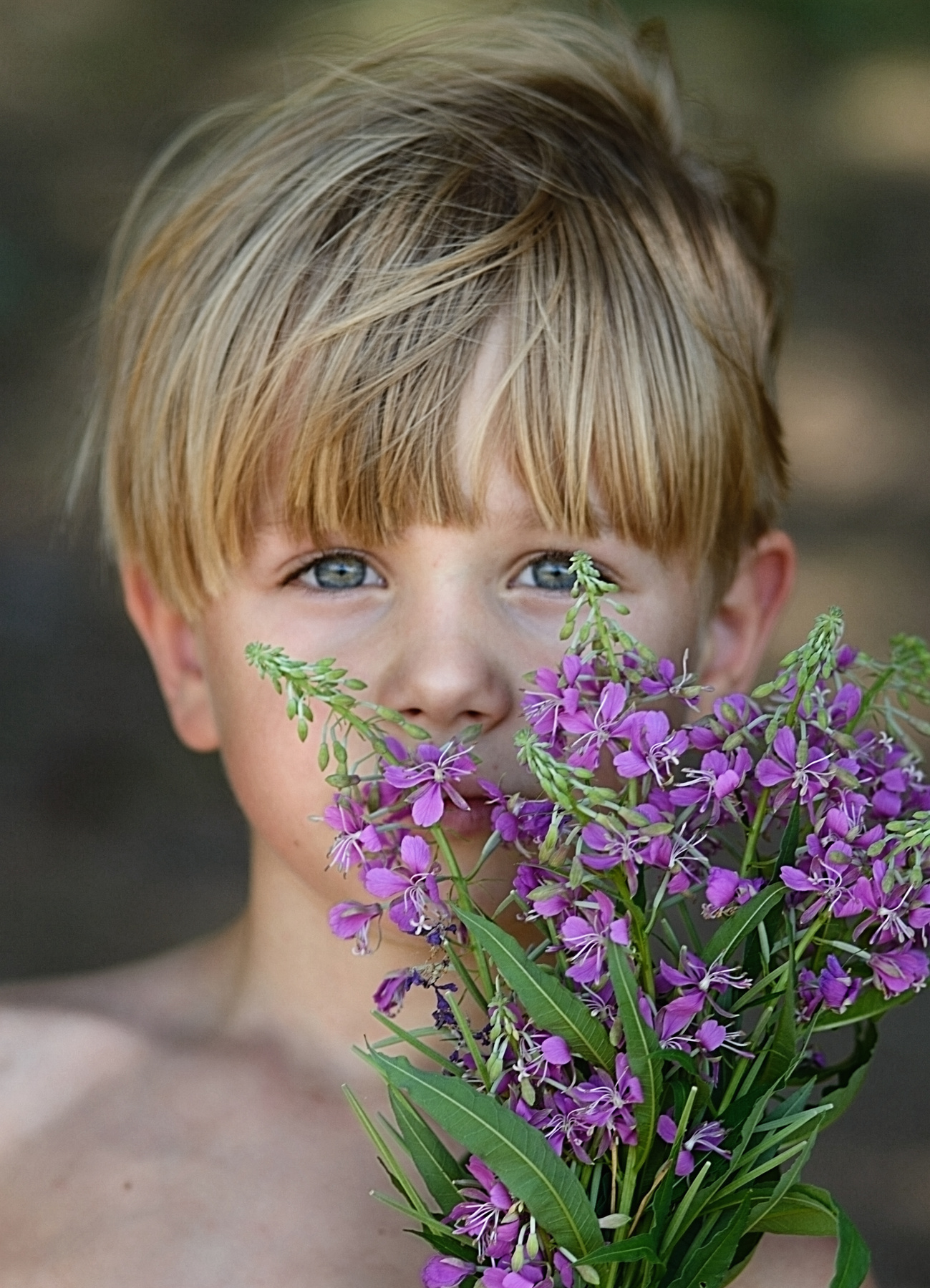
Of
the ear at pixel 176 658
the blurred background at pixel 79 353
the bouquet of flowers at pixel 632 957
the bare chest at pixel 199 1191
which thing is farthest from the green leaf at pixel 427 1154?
the blurred background at pixel 79 353

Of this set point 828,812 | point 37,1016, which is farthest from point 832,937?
point 37,1016

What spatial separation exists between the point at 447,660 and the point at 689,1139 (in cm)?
45

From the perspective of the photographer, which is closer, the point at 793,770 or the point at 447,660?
the point at 793,770

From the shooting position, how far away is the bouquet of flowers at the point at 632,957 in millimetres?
862

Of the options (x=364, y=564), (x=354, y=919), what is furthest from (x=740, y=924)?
(x=364, y=564)

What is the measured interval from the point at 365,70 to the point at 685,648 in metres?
0.69

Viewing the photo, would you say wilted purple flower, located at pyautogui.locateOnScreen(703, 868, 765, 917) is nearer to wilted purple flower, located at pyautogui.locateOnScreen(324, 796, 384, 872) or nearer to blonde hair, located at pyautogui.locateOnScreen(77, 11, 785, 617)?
wilted purple flower, located at pyautogui.locateOnScreen(324, 796, 384, 872)

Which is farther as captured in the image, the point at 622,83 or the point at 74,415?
the point at 74,415

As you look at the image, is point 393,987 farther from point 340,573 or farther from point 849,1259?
point 340,573

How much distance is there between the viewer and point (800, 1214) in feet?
3.07

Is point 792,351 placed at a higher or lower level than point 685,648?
lower

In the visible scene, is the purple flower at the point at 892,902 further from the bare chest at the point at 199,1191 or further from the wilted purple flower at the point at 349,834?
the bare chest at the point at 199,1191

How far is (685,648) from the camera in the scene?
144 centimetres

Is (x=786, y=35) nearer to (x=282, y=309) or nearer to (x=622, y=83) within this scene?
(x=622, y=83)
